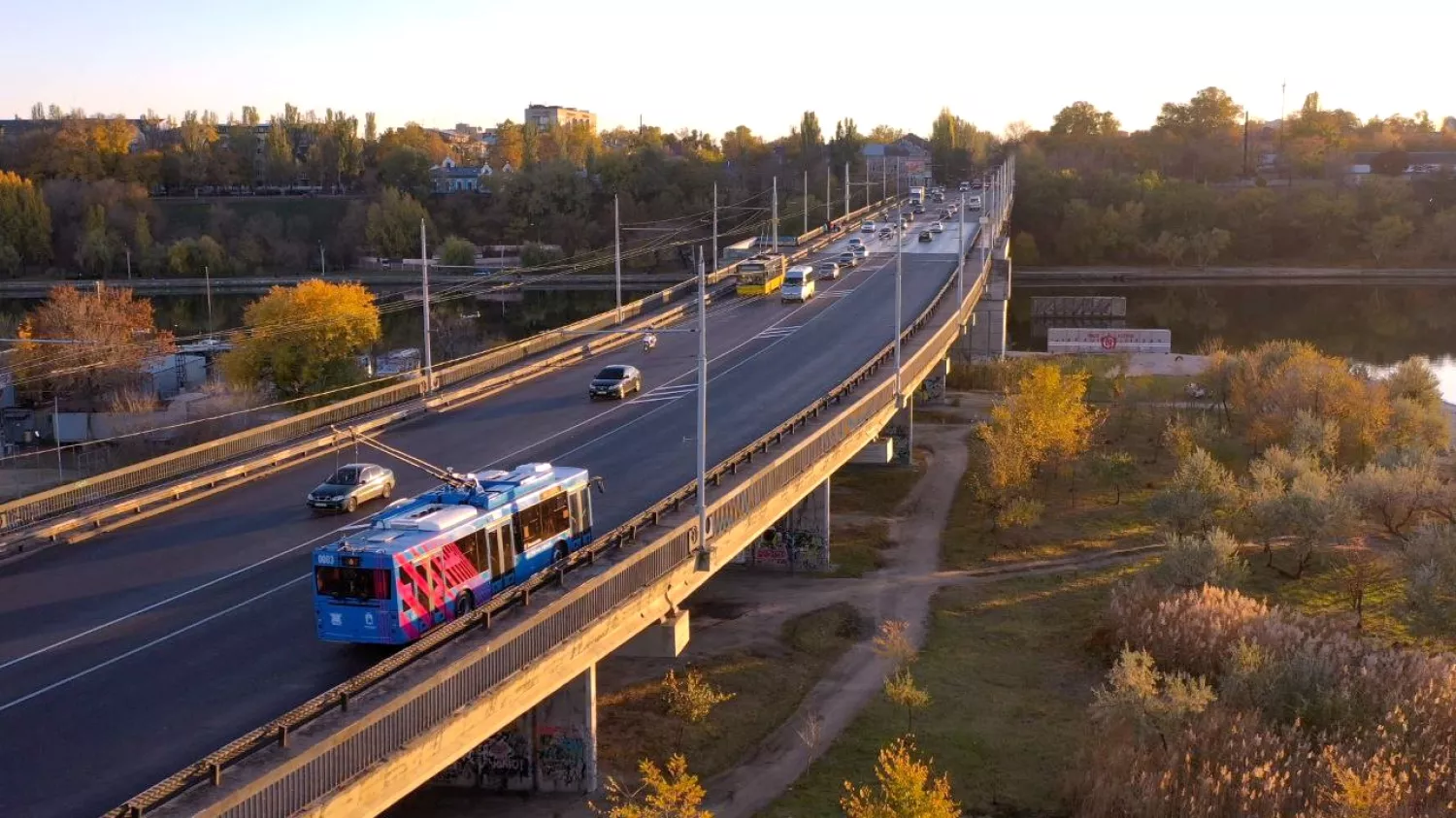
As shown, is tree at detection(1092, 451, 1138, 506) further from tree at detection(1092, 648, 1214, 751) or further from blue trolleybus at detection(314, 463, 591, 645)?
blue trolleybus at detection(314, 463, 591, 645)

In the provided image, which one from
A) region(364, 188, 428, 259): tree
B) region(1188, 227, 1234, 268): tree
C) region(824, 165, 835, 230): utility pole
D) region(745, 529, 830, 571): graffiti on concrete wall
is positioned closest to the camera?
region(745, 529, 830, 571): graffiti on concrete wall

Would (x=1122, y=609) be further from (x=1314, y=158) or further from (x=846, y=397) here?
(x=1314, y=158)

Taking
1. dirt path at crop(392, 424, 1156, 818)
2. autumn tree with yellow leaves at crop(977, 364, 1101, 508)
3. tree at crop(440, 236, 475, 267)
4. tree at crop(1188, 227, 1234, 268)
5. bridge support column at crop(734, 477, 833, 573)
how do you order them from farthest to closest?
tree at crop(440, 236, 475, 267), tree at crop(1188, 227, 1234, 268), autumn tree with yellow leaves at crop(977, 364, 1101, 508), bridge support column at crop(734, 477, 833, 573), dirt path at crop(392, 424, 1156, 818)

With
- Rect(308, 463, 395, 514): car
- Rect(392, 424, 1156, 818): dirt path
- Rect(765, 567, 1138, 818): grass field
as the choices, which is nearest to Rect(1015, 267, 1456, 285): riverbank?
Rect(392, 424, 1156, 818): dirt path

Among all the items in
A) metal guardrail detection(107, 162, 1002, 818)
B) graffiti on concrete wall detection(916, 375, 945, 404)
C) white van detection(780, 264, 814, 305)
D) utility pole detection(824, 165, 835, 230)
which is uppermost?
utility pole detection(824, 165, 835, 230)

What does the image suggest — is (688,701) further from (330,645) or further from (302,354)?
(302,354)

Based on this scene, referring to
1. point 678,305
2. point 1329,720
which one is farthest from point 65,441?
point 1329,720

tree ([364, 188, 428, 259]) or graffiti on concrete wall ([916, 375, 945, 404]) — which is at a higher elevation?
tree ([364, 188, 428, 259])

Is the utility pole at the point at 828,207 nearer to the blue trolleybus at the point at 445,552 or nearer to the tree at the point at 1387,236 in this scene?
the tree at the point at 1387,236

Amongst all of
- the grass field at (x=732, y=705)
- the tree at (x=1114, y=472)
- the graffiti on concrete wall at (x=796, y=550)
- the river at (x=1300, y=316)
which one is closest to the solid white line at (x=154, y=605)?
the grass field at (x=732, y=705)

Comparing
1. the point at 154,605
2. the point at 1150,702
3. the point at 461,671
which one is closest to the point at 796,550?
the point at 1150,702
